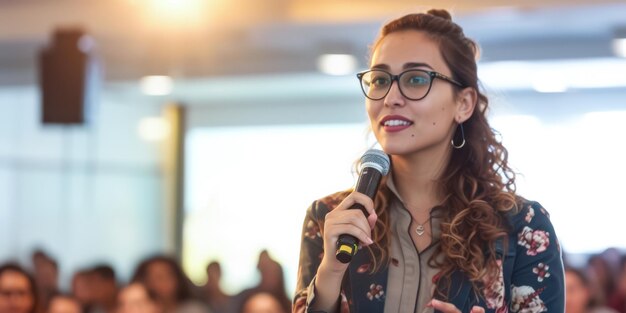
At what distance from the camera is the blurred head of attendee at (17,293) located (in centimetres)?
578

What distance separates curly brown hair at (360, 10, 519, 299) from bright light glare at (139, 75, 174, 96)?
8.17 meters

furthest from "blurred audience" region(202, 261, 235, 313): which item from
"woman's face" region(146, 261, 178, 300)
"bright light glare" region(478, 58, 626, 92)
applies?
"bright light glare" region(478, 58, 626, 92)

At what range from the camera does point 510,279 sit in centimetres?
172

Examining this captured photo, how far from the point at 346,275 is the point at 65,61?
491 cm

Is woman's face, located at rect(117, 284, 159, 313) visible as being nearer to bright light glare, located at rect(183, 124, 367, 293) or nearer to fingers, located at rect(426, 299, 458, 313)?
bright light glare, located at rect(183, 124, 367, 293)

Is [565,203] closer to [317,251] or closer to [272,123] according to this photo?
[272,123]

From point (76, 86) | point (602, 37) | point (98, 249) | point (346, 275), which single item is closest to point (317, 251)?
point (346, 275)

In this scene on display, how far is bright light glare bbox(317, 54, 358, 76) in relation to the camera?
8.94m

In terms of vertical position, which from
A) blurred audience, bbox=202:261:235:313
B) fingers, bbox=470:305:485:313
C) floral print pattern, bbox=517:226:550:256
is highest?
floral print pattern, bbox=517:226:550:256

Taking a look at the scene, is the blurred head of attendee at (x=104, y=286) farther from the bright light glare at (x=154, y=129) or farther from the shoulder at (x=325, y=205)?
the shoulder at (x=325, y=205)

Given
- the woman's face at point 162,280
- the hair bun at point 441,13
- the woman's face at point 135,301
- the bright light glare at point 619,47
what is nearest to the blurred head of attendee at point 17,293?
the woman's face at point 135,301

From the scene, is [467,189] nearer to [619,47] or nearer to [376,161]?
[376,161]

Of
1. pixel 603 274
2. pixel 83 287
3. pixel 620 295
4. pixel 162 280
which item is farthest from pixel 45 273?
pixel 620 295

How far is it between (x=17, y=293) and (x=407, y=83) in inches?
180
